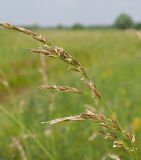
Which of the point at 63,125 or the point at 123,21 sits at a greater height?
the point at 63,125

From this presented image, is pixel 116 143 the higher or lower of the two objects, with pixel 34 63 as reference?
higher

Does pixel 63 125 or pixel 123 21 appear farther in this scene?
pixel 123 21

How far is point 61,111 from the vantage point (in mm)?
6535

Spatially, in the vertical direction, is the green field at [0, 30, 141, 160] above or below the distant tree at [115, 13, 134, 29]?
above

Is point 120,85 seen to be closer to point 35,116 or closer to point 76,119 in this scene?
point 35,116

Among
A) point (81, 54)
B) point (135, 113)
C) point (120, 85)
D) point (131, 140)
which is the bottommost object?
point (81, 54)

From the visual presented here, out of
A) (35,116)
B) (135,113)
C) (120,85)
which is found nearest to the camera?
(135,113)

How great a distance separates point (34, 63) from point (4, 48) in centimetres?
530

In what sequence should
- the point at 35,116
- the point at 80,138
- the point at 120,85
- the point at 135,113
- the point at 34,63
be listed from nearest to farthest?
→ 1. the point at 80,138
2. the point at 135,113
3. the point at 35,116
4. the point at 120,85
5. the point at 34,63

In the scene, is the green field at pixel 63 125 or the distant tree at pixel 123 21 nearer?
the green field at pixel 63 125

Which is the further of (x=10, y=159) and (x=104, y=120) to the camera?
(x=10, y=159)

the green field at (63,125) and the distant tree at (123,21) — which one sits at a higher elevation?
the green field at (63,125)

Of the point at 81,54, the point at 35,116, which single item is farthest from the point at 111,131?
the point at 81,54

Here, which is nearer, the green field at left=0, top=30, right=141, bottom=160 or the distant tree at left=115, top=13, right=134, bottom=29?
the green field at left=0, top=30, right=141, bottom=160
